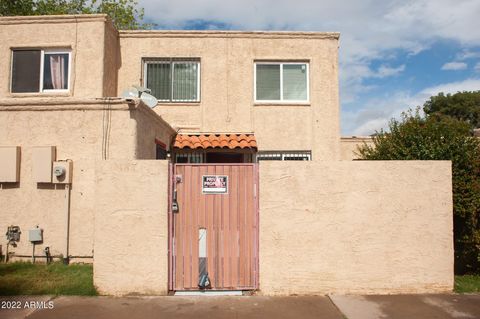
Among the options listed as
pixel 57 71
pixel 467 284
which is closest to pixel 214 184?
pixel 467 284

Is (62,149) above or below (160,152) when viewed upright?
below

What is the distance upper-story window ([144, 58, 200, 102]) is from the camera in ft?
38.5

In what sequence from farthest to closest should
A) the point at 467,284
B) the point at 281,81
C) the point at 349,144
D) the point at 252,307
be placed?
the point at 349,144, the point at 281,81, the point at 467,284, the point at 252,307

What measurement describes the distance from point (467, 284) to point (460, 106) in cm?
4221

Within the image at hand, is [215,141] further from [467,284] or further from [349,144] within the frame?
[349,144]

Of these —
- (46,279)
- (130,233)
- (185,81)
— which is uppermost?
(185,81)

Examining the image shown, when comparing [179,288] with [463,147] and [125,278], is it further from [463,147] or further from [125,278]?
[463,147]

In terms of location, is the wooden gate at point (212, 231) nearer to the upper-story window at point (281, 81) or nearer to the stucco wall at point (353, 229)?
the stucco wall at point (353, 229)

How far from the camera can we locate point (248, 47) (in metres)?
11.6

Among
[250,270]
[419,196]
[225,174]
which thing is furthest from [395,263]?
[225,174]

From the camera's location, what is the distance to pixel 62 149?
7.53m

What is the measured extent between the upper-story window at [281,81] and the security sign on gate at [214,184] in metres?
6.00

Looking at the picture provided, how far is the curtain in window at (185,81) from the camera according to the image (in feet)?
38.5

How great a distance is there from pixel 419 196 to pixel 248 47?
23.9 feet
